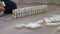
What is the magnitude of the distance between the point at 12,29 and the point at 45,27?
20 cm

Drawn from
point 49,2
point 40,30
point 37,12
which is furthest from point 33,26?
point 49,2

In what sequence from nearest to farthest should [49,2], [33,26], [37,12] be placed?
[33,26], [37,12], [49,2]

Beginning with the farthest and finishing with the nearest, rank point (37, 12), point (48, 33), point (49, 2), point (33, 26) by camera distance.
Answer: point (49, 2), point (37, 12), point (33, 26), point (48, 33)

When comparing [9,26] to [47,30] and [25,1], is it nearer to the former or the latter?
[47,30]

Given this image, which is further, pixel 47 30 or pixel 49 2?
pixel 49 2

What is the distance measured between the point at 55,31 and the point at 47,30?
5 centimetres

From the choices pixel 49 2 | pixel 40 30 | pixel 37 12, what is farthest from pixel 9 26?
pixel 49 2

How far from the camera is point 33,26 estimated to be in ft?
3.33

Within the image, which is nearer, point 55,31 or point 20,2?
point 55,31

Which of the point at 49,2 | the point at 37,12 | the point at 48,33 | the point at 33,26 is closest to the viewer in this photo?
the point at 48,33

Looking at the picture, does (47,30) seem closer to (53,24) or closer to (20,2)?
(53,24)

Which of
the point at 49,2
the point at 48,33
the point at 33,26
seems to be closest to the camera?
the point at 48,33

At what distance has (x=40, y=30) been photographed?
98 centimetres

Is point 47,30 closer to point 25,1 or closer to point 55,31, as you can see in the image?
point 55,31
